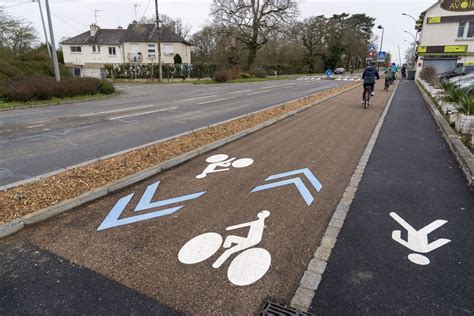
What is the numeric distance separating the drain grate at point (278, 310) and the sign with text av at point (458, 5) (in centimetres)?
4566

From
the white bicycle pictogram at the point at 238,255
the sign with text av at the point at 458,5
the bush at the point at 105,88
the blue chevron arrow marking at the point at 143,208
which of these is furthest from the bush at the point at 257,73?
the white bicycle pictogram at the point at 238,255

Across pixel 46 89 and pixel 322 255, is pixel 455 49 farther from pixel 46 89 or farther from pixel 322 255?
pixel 322 255

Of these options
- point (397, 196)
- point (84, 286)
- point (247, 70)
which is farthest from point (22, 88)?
point (247, 70)

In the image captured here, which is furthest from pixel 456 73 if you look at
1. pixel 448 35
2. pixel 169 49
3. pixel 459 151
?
pixel 169 49

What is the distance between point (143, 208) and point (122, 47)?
5724cm

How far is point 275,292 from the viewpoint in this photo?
2.60 metres

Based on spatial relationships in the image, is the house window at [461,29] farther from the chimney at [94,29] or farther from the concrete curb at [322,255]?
the chimney at [94,29]

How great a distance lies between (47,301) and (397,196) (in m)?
4.44

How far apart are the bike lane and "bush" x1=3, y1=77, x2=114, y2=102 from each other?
1548 centimetres

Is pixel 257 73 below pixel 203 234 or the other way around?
the other way around

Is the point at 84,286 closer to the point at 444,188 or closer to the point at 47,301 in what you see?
the point at 47,301

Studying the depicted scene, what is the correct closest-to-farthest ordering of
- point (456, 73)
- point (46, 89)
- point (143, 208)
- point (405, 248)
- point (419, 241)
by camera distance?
point (405, 248), point (419, 241), point (143, 208), point (46, 89), point (456, 73)

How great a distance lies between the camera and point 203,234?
350cm

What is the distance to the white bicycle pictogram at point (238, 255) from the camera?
2.82m
